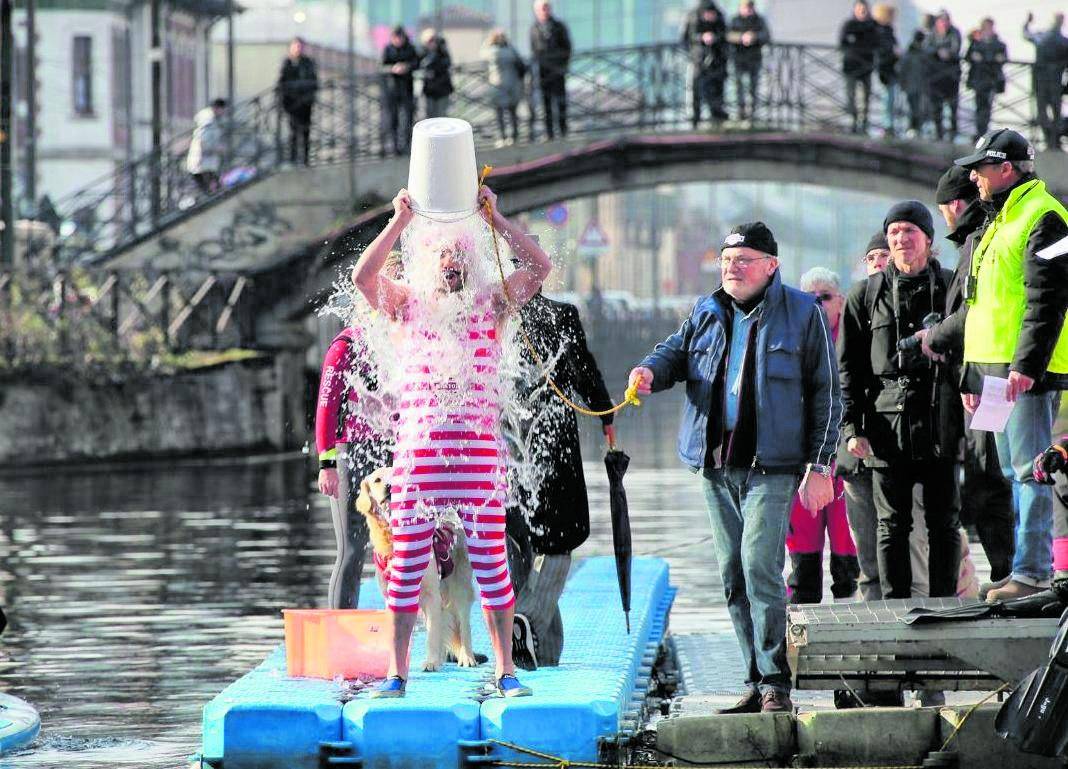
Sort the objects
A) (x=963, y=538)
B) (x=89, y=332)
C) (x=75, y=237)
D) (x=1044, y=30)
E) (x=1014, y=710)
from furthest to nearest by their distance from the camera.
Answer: (x=75, y=237)
(x=1044, y=30)
(x=89, y=332)
(x=963, y=538)
(x=1014, y=710)

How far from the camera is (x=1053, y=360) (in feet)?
29.8

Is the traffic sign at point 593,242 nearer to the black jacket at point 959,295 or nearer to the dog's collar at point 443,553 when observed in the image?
the black jacket at point 959,295

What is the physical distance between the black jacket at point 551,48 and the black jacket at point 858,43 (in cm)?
378

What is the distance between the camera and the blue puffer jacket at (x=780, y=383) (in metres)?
9.05

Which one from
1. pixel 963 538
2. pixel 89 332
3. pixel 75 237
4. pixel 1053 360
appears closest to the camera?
pixel 1053 360

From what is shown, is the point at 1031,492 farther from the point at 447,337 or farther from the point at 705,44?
the point at 705,44

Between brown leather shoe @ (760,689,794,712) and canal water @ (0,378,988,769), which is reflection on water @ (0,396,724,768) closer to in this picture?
canal water @ (0,378,988,769)

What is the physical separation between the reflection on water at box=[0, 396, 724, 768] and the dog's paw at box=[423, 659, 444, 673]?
0.91 metres

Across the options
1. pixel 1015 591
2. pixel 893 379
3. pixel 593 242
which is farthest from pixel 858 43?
pixel 1015 591

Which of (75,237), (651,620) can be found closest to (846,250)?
(75,237)

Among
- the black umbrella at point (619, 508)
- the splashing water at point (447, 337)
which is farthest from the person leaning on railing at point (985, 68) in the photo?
the splashing water at point (447, 337)

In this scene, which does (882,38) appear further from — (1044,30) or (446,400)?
(446,400)

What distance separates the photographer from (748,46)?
3338 centimetres

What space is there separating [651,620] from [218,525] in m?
9.15
